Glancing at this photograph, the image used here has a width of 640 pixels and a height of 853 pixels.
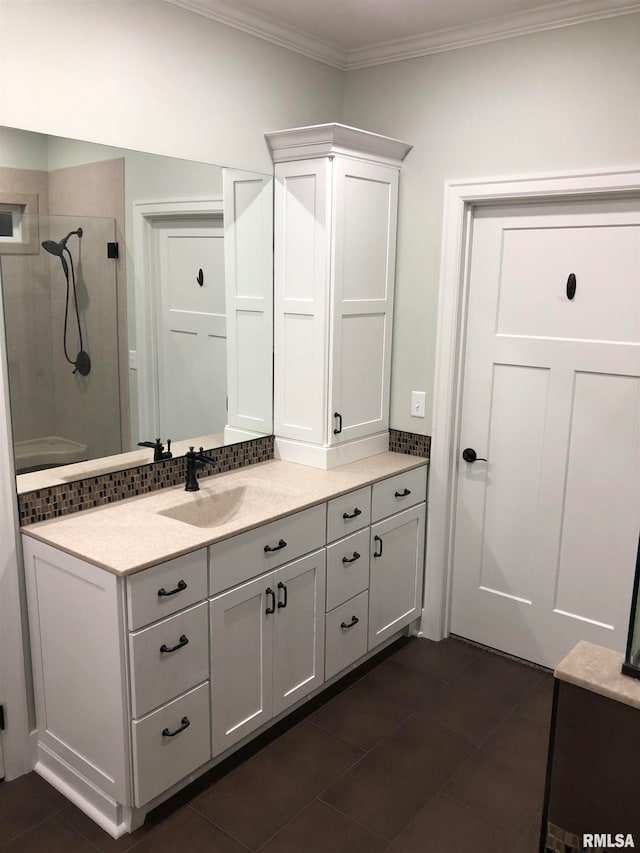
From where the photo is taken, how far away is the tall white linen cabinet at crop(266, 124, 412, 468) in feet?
9.51

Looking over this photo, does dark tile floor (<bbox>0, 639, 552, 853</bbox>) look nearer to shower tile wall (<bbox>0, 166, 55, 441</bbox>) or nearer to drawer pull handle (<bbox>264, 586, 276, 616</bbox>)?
drawer pull handle (<bbox>264, 586, 276, 616</bbox>)

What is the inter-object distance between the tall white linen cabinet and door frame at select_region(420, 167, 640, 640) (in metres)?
0.28

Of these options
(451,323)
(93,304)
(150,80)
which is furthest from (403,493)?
(150,80)

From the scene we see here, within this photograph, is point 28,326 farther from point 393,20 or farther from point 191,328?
point 393,20

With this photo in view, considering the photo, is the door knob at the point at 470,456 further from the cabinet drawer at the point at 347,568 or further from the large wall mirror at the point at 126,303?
the large wall mirror at the point at 126,303

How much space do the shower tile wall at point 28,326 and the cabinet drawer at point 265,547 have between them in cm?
73

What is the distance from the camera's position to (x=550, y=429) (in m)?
3.00

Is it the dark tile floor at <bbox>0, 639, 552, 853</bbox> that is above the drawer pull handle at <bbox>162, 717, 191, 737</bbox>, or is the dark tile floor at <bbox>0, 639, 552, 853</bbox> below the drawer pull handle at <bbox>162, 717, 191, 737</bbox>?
below

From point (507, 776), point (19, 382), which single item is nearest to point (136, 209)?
point (19, 382)

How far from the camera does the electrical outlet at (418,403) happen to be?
10.7 feet

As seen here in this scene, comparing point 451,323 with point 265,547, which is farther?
point 451,323

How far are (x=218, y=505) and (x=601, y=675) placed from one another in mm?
1556

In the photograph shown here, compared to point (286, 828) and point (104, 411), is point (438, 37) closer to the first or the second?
point (104, 411)

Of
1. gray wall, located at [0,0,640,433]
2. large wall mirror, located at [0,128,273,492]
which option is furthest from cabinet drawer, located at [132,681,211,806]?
gray wall, located at [0,0,640,433]
